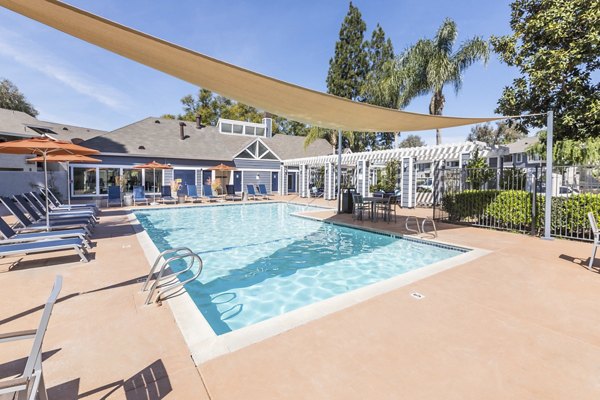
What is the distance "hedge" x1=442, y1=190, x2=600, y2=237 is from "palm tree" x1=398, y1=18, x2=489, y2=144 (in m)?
9.32

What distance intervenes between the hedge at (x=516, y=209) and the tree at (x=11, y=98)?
46.4 meters

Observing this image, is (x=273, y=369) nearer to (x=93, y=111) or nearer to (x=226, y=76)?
(x=226, y=76)

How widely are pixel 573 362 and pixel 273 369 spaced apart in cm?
283

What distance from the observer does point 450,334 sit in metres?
3.20

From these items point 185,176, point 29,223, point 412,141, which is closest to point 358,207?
point 29,223

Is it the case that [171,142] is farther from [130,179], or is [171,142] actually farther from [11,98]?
[11,98]

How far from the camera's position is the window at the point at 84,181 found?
19.1 m

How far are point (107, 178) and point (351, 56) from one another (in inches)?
1080

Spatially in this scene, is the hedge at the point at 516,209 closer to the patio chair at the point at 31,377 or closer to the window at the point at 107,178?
the patio chair at the point at 31,377

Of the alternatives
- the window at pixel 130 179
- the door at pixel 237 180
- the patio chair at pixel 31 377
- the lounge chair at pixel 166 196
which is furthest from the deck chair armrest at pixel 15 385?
the door at pixel 237 180

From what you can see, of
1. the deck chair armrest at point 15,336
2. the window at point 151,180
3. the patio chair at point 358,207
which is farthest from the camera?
the window at point 151,180

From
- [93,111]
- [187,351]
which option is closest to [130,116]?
[93,111]

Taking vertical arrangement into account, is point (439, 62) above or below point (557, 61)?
above

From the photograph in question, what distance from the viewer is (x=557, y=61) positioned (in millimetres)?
10898
